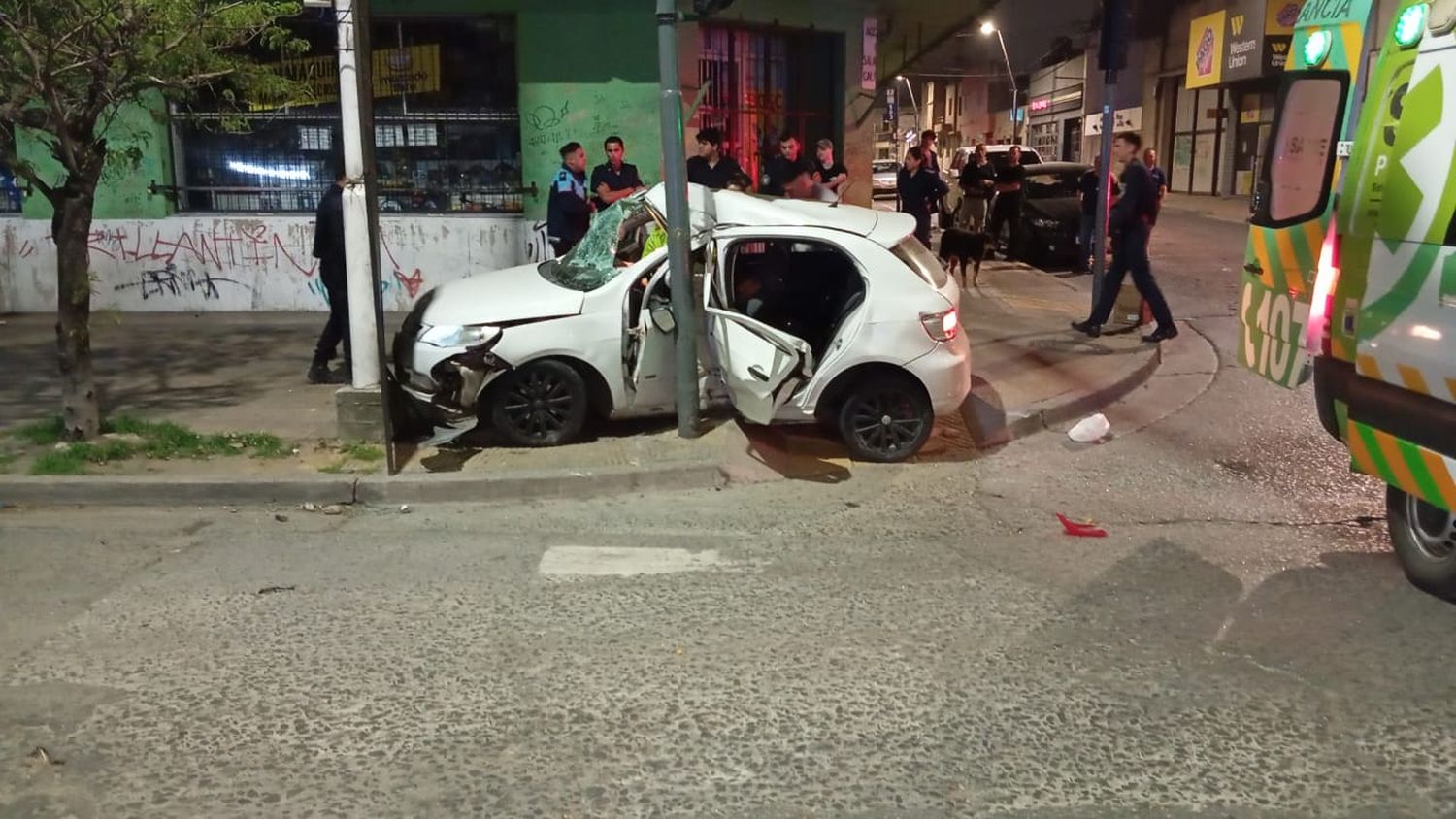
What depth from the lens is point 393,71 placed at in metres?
13.3

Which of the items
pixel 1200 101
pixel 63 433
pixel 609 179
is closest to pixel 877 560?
pixel 63 433

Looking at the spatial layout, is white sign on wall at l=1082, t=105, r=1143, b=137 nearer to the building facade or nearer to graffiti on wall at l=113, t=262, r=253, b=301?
the building facade

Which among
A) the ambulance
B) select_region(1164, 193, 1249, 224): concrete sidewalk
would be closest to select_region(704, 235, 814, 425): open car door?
the ambulance

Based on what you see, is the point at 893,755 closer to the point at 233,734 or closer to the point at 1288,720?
the point at 1288,720

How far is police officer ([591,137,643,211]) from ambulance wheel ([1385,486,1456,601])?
23.5 feet

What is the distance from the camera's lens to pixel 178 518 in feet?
21.5

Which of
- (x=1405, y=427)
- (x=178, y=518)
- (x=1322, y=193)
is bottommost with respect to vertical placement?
(x=178, y=518)

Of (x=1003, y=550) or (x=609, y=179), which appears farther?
(x=609, y=179)

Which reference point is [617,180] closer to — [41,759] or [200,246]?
[200,246]

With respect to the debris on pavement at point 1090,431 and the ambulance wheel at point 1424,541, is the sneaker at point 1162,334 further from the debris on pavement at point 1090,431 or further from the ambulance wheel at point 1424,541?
the ambulance wheel at point 1424,541

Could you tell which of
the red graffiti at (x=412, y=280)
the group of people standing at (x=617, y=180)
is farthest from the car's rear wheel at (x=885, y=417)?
the red graffiti at (x=412, y=280)

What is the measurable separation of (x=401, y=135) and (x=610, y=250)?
21.1ft

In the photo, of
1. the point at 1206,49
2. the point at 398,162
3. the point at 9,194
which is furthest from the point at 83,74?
the point at 1206,49

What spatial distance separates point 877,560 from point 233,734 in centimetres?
301
